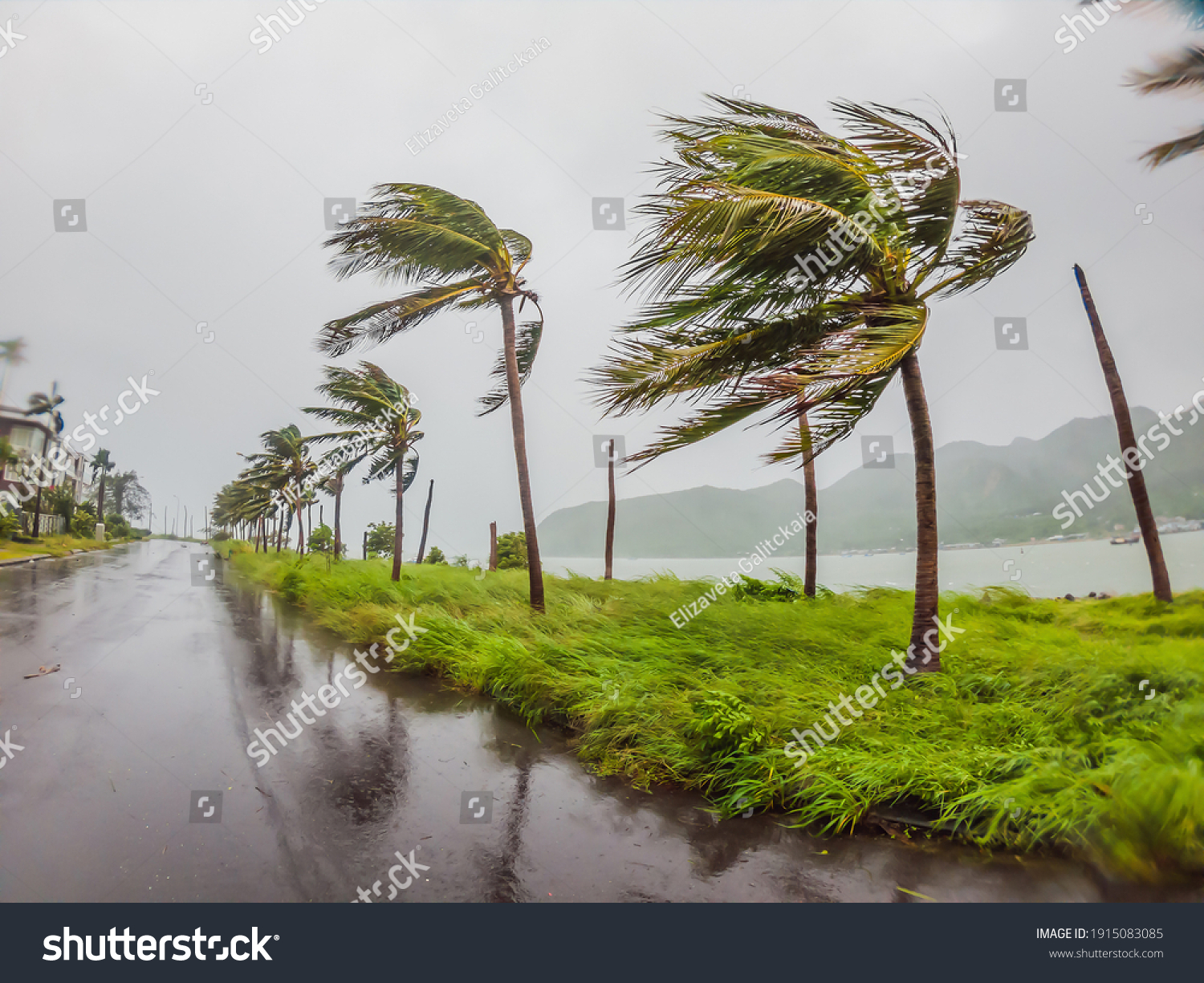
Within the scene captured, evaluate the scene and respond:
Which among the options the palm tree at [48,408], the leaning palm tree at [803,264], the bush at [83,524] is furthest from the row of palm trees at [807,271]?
the bush at [83,524]

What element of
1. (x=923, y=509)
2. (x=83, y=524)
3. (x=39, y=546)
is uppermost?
(x=923, y=509)

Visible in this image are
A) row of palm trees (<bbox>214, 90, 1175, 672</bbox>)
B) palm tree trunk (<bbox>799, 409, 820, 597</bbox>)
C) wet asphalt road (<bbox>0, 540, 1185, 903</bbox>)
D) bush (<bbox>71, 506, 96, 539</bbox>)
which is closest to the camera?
wet asphalt road (<bbox>0, 540, 1185, 903</bbox>)

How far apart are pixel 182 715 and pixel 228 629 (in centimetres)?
505

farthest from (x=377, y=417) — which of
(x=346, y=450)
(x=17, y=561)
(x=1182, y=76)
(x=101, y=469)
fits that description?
(x=1182, y=76)

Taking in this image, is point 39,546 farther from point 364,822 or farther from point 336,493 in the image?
point 364,822

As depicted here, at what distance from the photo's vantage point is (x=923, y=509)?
4863 millimetres

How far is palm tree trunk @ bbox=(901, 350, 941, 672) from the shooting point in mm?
4793

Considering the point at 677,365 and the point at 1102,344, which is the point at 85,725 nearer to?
the point at 677,365

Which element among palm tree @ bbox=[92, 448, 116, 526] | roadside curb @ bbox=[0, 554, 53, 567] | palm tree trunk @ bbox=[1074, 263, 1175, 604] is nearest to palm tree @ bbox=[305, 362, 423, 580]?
palm tree @ bbox=[92, 448, 116, 526]

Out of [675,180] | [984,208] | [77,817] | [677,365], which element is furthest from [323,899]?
[984,208]

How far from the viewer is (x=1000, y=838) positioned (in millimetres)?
2604

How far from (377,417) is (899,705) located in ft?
44.0

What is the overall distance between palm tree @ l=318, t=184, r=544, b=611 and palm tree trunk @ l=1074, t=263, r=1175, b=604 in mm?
7612

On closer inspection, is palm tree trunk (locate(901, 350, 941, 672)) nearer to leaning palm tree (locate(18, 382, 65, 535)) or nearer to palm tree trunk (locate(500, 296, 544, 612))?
palm tree trunk (locate(500, 296, 544, 612))
